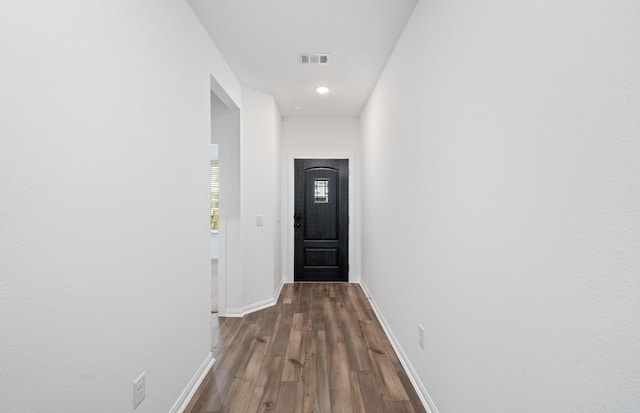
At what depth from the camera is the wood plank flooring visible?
2.01m

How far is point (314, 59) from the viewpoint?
301cm

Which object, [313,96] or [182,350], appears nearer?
[182,350]

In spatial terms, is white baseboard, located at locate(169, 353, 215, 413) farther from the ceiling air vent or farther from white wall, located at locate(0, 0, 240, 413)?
the ceiling air vent

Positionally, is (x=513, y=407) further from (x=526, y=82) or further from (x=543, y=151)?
(x=526, y=82)

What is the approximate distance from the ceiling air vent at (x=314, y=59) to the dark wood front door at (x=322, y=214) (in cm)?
212

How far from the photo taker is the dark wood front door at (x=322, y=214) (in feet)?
16.7

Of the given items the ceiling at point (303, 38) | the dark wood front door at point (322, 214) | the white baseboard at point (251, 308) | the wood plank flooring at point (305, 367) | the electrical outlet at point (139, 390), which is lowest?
the wood plank flooring at point (305, 367)

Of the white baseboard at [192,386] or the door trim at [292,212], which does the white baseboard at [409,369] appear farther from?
the door trim at [292,212]

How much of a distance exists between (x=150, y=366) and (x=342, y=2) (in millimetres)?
2412

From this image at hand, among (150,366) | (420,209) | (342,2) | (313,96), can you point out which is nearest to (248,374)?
(150,366)

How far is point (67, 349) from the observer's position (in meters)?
1.10

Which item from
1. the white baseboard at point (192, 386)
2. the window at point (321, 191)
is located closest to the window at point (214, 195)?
the window at point (321, 191)

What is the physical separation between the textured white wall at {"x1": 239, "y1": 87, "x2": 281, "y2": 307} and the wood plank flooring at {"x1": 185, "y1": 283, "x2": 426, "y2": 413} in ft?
1.16

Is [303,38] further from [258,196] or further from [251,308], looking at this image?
[251,308]
